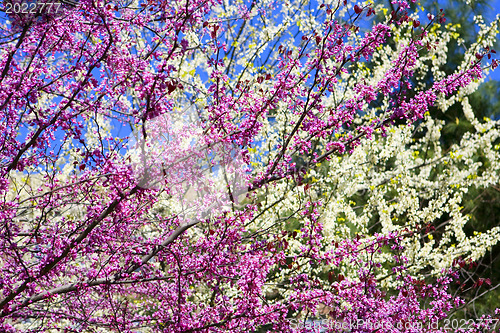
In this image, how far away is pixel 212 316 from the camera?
4918 mm

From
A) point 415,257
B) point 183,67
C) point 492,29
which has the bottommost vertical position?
point 415,257

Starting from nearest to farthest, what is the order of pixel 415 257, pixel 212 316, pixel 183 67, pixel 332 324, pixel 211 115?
pixel 211 115 < pixel 212 316 < pixel 332 324 < pixel 415 257 < pixel 183 67

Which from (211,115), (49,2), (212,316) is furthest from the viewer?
(212,316)

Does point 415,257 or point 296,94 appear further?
point 415,257

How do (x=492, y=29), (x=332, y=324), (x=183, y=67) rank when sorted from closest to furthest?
(x=332, y=324) < (x=183, y=67) < (x=492, y=29)

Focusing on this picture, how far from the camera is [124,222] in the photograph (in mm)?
4633

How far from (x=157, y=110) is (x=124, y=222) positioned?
4.64 ft

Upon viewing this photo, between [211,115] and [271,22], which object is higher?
[271,22]

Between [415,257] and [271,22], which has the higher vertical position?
[271,22]

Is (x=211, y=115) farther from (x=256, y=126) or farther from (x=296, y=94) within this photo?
(x=296, y=94)

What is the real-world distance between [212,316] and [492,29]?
8886 mm

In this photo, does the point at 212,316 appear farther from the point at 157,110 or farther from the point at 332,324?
the point at 157,110

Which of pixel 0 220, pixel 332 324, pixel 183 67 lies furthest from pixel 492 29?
pixel 0 220

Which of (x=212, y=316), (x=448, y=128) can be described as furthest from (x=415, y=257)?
(x=448, y=128)
